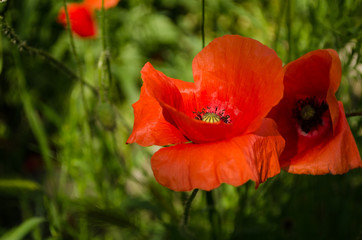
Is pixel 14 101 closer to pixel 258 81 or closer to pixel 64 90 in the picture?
pixel 64 90

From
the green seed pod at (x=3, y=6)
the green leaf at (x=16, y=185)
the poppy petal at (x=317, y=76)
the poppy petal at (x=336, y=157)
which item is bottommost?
the green leaf at (x=16, y=185)

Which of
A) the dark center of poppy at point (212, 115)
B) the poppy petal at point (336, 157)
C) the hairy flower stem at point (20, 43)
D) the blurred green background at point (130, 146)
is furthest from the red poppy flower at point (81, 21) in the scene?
the poppy petal at point (336, 157)

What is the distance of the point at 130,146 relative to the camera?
1656 millimetres

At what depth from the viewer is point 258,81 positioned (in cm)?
61

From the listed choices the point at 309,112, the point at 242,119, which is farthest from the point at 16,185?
the point at 309,112

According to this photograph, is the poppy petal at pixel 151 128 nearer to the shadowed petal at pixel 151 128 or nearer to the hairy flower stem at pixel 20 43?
the shadowed petal at pixel 151 128

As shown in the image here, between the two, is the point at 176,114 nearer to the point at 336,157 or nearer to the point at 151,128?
the point at 151,128

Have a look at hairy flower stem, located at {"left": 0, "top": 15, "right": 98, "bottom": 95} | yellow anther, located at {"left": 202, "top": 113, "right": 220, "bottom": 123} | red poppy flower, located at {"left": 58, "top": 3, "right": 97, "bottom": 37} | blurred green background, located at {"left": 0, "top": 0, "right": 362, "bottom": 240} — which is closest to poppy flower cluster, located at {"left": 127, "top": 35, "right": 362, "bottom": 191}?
yellow anther, located at {"left": 202, "top": 113, "right": 220, "bottom": 123}

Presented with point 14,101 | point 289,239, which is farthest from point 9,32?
point 14,101

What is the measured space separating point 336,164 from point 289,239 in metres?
0.67

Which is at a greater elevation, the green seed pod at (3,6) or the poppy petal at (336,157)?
the green seed pod at (3,6)

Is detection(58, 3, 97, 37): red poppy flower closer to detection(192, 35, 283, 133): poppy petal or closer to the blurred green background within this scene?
A: the blurred green background

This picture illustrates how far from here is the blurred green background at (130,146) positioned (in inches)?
36.1

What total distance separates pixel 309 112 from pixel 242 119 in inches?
7.3
